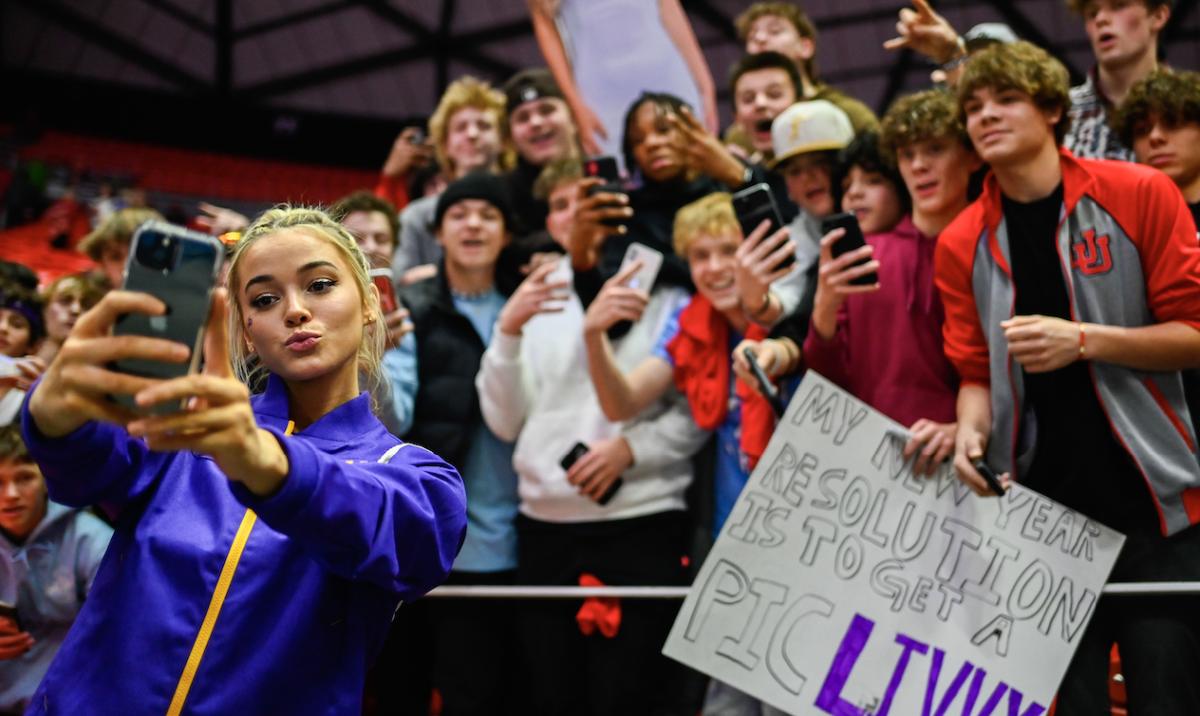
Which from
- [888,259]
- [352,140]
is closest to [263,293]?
[888,259]

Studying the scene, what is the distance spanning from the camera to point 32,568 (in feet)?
10.4

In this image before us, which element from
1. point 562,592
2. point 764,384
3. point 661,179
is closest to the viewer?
point 764,384

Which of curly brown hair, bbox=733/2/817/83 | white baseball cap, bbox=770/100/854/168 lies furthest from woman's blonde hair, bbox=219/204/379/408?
curly brown hair, bbox=733/2/817/83

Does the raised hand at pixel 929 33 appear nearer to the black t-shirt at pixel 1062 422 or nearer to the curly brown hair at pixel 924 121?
the curly brown hair at pixel 924 121

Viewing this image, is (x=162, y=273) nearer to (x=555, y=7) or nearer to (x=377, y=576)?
(x=377, y=576)

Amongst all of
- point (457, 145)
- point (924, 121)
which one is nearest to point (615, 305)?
point (924, 121)

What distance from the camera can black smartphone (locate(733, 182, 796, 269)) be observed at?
286cm

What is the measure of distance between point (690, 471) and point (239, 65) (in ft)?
37.4

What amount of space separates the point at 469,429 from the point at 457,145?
1525mm

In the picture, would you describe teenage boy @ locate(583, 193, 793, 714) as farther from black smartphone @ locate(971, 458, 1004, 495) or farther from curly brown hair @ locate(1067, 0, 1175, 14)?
curly brown hair @ locate(1067, 0, 1175, 14)

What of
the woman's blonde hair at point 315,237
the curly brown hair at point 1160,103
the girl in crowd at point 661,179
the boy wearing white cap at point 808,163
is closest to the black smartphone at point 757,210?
the boy wearing white cap at point 808,163

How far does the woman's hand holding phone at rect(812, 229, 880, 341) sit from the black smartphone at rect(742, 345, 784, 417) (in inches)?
9.2

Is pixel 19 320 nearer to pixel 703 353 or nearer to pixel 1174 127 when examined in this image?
pixel 703 353

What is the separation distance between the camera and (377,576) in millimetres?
1419
